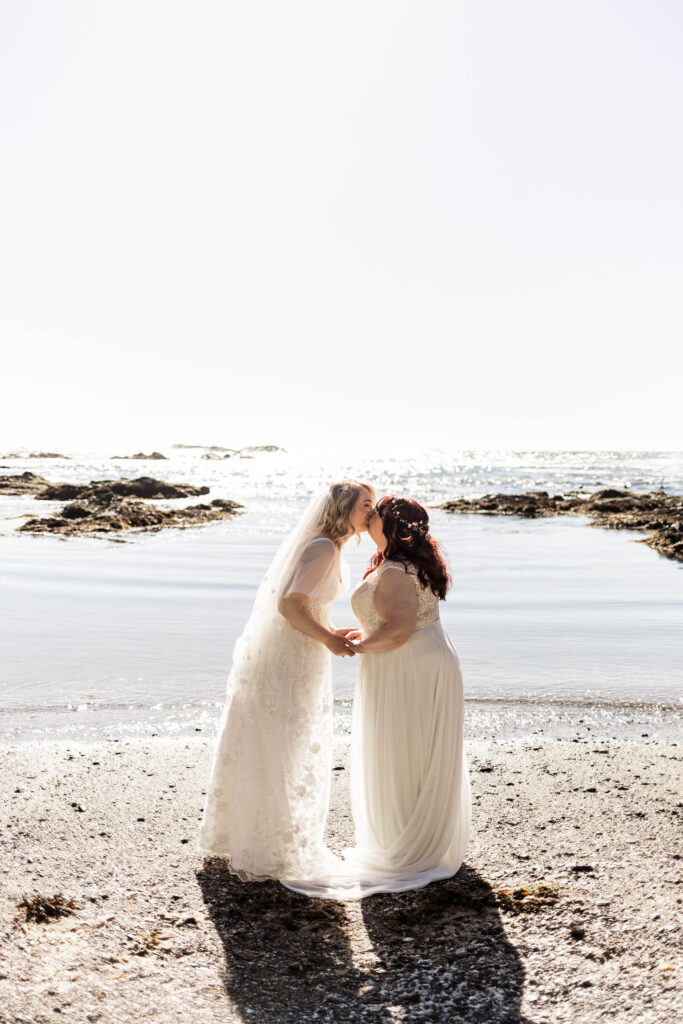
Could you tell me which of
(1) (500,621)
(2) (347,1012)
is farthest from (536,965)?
(1) (500,621)

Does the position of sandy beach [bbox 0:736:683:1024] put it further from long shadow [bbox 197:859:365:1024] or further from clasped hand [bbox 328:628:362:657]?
clasped hand [bbox 328:628:362:657]

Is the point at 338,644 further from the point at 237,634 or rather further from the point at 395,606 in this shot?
the point at 237,634

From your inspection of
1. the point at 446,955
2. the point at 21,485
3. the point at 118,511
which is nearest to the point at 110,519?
the point at 118,511

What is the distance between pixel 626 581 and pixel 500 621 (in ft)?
17.7

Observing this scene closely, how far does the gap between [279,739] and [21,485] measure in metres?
47.8

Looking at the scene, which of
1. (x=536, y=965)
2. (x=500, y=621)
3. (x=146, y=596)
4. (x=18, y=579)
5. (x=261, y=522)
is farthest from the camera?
(x=261, y=522)

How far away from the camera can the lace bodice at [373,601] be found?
15.6ft

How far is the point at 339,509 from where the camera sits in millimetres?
4727

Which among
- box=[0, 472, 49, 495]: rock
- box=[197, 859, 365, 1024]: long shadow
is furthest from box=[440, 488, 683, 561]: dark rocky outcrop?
box=[197, 859, 365, 1024]: long shadow

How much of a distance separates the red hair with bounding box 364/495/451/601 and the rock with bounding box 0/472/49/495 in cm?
4476

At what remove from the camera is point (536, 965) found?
3898 millimetres

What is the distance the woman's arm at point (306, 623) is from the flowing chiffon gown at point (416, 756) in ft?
0.62

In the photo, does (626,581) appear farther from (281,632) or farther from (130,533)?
(130,533)

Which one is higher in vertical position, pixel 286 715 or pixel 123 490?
pixel 286 715
